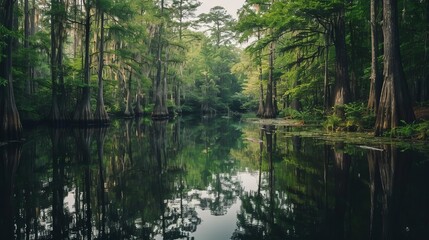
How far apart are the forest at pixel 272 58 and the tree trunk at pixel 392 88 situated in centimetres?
4

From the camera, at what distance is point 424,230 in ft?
11.7

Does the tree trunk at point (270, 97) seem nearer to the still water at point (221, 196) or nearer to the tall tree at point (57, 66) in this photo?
the tall tree at point (57, 66)

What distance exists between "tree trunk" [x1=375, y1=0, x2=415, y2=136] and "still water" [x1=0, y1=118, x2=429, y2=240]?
2.64 metres

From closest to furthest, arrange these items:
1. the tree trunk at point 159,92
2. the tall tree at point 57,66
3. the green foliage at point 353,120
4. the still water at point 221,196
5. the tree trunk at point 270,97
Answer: the still water at point 221,196 → the green foliage at point 353,120 → the tall tree at point 57,66 → the tree trunk at point 270,97 → the tree trunk at point 159,92

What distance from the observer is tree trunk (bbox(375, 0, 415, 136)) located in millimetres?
11359

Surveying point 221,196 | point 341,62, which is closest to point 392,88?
point 341,62

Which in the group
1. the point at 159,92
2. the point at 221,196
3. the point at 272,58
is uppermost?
the point at 272,58

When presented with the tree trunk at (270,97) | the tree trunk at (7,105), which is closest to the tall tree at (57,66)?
the tree trunk at (7,105)

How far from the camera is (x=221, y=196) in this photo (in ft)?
18.4

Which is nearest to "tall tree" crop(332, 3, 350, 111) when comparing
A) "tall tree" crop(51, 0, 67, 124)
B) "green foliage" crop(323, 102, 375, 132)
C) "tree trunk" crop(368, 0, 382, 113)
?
"green foliage" crop(323, 102, 375, 132)

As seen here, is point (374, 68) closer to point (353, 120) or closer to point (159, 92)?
point (353, 120)

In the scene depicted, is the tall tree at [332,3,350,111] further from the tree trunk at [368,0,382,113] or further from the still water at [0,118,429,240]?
the still water at [0,118,429,240]

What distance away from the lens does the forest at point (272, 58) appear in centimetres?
1307

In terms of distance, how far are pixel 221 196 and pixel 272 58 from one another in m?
27.1
